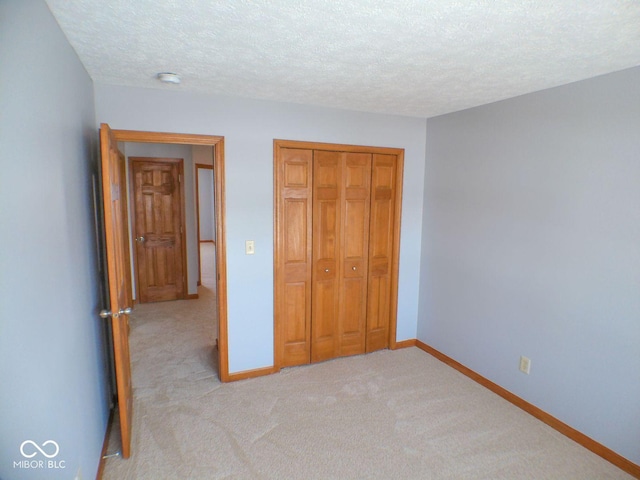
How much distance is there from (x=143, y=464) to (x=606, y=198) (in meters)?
3.24

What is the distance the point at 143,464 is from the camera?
214 cm

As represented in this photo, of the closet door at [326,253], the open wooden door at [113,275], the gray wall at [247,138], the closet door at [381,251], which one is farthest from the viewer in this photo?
the closet door at [381,251]

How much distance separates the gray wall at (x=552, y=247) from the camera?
215 cm

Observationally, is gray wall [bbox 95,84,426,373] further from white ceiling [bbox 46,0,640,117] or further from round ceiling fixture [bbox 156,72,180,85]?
round ceiling fixture [bbox 156,72,180,85]

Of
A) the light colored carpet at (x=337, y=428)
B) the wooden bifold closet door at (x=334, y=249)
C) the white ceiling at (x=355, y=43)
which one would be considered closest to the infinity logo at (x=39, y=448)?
the light colored carpet at (x=337, y=428)

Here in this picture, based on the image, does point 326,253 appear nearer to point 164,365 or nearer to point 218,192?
point 218,192

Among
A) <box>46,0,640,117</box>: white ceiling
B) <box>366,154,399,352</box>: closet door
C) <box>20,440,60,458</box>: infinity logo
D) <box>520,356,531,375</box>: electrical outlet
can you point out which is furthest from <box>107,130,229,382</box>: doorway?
<box>520,356,531,375</box>: electrical outlet

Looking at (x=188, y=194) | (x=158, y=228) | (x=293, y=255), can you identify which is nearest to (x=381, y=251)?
(x=293, y=255)

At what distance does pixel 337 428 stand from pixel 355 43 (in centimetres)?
240

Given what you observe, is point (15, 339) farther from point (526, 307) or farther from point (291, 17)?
point (526, 307)

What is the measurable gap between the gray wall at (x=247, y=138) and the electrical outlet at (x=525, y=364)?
2045mm

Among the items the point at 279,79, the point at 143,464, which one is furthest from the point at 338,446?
the point at 279,79

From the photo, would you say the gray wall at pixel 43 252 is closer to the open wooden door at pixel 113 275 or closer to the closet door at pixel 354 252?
the open wooden door at pixel 113 275

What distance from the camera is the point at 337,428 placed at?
2.51 metres
